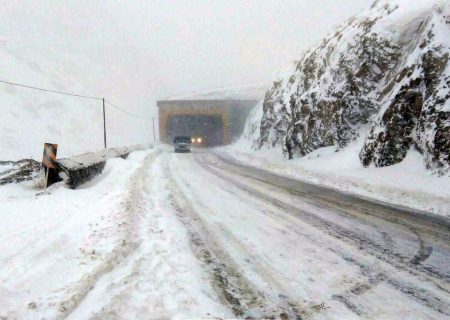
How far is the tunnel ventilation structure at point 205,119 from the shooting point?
165ft

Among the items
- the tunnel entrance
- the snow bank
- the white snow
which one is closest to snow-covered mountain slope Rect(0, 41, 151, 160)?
the tunnel entrance

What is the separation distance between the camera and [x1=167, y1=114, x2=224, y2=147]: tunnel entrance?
2107 inches

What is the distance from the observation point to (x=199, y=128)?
5503 centimetres

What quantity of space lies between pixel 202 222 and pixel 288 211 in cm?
207

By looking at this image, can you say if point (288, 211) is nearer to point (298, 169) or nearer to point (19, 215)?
point (19, 215)

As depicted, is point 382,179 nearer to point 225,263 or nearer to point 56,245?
point 225,263

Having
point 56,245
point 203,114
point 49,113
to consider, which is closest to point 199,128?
point 203,114

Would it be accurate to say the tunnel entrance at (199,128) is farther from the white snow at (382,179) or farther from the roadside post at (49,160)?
the roadside post at (49,160)

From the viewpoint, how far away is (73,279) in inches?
147

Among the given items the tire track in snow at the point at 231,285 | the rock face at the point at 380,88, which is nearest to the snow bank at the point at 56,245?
the tire track in snow at the point at 231,285

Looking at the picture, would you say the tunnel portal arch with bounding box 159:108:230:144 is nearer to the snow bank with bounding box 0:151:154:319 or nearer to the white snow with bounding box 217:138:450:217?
the white snow with bounding box 217:138:450:217

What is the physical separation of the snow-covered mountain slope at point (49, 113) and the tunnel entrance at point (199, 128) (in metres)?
9.98

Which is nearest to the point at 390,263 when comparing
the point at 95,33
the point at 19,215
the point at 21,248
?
the point at 21,248

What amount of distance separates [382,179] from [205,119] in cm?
4438
